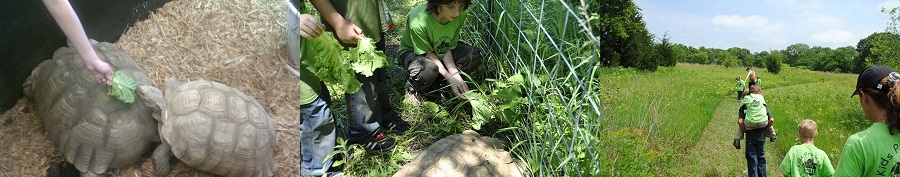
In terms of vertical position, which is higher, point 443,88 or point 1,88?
point 1,88

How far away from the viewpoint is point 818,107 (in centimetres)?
340

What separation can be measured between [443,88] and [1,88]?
63.2 inches

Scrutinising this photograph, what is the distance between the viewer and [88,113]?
1.83m

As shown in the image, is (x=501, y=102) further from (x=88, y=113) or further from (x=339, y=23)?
(x=88, y=113)

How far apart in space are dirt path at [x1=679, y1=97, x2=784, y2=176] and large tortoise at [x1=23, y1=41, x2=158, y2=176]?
2564 mm

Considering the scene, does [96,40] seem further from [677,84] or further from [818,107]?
[818,107]

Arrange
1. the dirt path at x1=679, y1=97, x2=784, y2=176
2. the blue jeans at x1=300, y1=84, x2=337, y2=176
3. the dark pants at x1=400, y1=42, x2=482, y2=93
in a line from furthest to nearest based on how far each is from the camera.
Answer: the dirt path at x1=679, y1=97, x2=784, y2=176
the dark pants at x1=400, y1=42, x2=482, y2=93
the blue jeans at x1=300, y1=84, x2=337, y2=176

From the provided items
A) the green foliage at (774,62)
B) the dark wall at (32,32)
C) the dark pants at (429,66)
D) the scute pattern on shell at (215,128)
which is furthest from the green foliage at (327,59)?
the green foliage at (774,62)

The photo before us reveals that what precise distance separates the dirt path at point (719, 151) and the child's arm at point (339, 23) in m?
1.92

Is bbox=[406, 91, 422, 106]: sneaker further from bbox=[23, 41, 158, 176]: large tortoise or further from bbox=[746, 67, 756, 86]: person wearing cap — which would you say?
bbox=[746, 67, 756, 86]: person wearing cap

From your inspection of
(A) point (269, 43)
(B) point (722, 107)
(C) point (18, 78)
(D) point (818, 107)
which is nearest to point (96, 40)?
(C) point (18, 78)

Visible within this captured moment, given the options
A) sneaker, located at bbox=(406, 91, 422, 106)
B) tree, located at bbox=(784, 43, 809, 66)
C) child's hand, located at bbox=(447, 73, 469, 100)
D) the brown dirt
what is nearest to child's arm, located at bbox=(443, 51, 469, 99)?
child's hand, located at bbox=(447, 73, 469, 100)

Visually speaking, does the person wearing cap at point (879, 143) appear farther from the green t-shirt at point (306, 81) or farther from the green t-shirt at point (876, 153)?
the green t-shirt at point (306, 81)

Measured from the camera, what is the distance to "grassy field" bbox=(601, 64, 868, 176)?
3.25 meters
